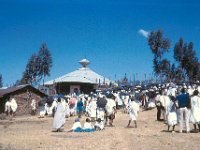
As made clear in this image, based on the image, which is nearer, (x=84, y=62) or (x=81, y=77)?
(x=81, y=77)

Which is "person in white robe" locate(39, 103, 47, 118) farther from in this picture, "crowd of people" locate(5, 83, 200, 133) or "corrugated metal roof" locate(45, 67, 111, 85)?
"corrugated metal roof" locate(45, 67, 111, 85)

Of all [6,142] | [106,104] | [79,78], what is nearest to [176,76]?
[79,78]

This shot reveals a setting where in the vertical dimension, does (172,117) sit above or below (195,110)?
below

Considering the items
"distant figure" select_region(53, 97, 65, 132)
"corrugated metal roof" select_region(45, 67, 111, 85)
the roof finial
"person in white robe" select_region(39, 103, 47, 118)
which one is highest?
the roof finial

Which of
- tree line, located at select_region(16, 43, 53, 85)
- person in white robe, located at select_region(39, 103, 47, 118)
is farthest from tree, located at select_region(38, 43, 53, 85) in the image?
person in white robe, located at select_region(39, 103, 47, 118)

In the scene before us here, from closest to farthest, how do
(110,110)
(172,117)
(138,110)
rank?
(172,117), (138,110), (110,110)

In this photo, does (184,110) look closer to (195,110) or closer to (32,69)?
(195,110)

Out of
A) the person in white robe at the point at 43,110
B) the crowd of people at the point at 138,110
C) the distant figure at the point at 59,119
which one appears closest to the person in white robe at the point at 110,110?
the crowd of people at the point at 138,110

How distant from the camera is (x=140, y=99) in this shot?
1383 inches

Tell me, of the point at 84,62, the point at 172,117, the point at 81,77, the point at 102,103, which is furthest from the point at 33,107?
the point at 172,117

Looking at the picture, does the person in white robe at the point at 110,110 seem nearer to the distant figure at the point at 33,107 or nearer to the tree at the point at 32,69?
the distant figure at the point at 33,107

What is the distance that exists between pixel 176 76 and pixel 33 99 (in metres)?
20.9

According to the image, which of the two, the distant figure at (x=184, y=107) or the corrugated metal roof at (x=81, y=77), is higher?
the corrugated metal roof at (x=81, y=77)

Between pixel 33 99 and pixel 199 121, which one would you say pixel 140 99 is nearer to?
pixel 33 99
